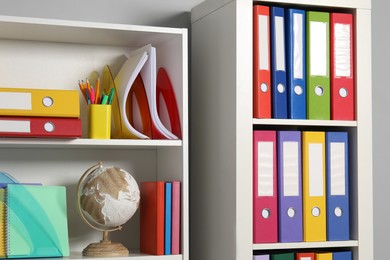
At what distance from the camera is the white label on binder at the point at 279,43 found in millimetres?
2162

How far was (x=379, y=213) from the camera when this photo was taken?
2705 mm

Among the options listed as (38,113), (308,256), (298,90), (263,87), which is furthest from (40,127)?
(308,256)

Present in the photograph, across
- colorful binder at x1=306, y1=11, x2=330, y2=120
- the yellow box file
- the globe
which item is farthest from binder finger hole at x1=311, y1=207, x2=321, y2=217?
the yellow box file

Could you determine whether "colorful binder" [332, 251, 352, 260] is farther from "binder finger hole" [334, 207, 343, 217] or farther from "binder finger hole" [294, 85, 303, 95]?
"binder finger hole" [294, 85, 303, 95]

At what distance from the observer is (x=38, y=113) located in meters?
1.94

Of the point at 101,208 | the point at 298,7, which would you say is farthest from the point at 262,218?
the point at 298,7

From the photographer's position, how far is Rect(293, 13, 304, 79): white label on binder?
2.18m

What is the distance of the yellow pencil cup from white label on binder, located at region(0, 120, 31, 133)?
0.21 meters

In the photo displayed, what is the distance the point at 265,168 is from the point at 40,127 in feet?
2.22

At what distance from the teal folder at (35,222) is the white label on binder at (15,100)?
229 millimetres

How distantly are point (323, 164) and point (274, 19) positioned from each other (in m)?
0.47

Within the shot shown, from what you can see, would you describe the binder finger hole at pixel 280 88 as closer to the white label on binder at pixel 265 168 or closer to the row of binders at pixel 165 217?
the white label on binder at pixel 265 168

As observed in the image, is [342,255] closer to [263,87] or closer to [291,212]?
[291,212]

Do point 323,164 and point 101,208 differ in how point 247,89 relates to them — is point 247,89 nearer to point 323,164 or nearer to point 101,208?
point 323,164
